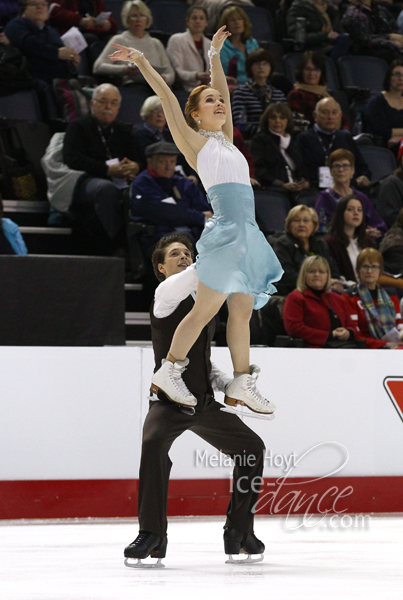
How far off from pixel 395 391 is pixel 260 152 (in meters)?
2.63

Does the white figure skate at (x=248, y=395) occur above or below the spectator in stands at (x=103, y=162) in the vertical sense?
above

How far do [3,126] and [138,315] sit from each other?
169cm

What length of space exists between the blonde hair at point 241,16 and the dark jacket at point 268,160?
1.30m

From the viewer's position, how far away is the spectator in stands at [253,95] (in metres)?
7.87

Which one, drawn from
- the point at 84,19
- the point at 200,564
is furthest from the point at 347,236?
the point at 200,564

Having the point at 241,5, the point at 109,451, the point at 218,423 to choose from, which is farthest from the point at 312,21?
the point at 218,423

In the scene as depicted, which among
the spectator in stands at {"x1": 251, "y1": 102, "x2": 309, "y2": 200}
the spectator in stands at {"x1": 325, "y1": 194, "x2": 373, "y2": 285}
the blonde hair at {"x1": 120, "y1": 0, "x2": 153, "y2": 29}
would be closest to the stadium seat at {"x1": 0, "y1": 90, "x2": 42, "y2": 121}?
the blonde hair at {"x1": 120, "y1": 0, "x2": 153, "y2": 29}

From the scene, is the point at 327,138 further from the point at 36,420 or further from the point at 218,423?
the point at 218,423

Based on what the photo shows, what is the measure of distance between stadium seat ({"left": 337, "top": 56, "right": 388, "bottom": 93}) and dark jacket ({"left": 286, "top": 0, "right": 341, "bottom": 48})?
297 millimetres

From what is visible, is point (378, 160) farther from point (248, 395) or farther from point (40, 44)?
point (248, 395)

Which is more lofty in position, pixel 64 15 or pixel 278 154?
pixel 64 15

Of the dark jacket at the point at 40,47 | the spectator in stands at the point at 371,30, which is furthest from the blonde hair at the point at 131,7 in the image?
the spectator in stands at the point at 371,30

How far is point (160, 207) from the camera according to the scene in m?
6.54

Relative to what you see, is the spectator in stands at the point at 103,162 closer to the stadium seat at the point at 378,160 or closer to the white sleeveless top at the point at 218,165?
the stadium seat at the point at 378,160
